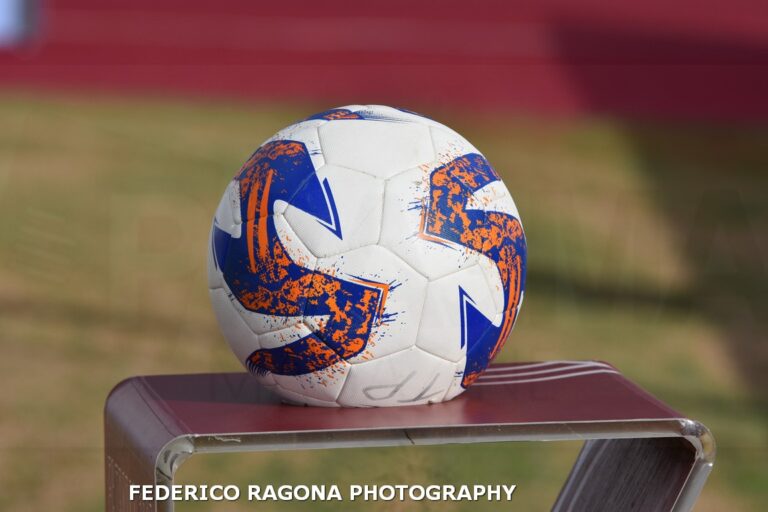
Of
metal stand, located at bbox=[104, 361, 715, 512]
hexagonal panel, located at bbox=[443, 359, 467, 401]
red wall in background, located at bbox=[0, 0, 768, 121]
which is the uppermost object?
red wall in background, located at bbox=[0, 0, 768, 121]

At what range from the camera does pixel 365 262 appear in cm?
238

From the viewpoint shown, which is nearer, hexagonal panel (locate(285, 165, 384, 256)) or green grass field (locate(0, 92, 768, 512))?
hexagonal panel (locate(285, 165, 384, 256))

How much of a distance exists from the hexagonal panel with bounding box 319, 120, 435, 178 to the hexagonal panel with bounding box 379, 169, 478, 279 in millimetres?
41

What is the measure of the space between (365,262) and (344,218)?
10 centimetres

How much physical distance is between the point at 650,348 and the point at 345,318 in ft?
10.5

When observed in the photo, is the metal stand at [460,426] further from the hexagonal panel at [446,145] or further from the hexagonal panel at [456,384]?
the hexagonal panel at [446,145]

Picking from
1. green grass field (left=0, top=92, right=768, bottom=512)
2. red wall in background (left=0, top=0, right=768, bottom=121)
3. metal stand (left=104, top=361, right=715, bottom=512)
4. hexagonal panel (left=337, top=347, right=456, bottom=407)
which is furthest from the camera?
red wall in background (left=0, top=0, right=768, bottom=121)

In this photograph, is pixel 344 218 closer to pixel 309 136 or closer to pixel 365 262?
pixel 365 262

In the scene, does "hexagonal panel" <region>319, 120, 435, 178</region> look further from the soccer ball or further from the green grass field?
the green grass field

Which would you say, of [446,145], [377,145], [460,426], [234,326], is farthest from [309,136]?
[460,426]

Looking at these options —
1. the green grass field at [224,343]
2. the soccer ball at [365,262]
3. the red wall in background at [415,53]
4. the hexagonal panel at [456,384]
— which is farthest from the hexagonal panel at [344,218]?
the red wall in background at [415,53]

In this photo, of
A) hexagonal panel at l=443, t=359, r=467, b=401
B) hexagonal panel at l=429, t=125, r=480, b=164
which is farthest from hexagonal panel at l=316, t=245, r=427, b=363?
hexagonal panel at l=429, t=125, r=480, b=164

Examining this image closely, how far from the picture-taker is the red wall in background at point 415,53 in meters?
10.1

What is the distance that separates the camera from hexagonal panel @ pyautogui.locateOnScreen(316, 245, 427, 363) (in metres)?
2.38
